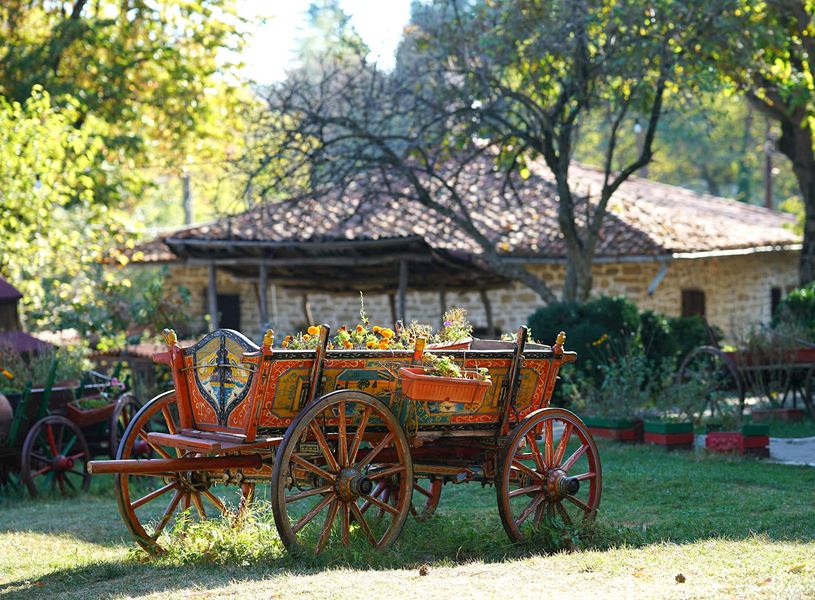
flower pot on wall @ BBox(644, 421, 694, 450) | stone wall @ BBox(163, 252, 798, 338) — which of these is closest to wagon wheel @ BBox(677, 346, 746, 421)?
flower pot on wall @ BBox(644, 421, 694, 450)

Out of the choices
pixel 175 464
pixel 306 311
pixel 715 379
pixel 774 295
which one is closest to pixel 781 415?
pixel 715 379

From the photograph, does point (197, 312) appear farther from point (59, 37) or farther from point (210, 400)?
point (210, 400)

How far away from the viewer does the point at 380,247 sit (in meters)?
18.5

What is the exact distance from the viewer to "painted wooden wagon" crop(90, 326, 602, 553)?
6.34m

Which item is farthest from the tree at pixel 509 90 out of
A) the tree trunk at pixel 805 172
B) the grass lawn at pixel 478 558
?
the grass lawn at pixel 478 558

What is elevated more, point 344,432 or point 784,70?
point 784,70

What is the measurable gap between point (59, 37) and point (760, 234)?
13.7 m

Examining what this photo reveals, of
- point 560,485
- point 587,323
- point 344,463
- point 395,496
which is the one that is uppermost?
point 587,323

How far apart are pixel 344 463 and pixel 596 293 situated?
46.6 ft

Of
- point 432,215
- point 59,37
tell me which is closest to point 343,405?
point 432,215

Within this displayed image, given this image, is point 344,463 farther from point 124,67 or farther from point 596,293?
point 124,67

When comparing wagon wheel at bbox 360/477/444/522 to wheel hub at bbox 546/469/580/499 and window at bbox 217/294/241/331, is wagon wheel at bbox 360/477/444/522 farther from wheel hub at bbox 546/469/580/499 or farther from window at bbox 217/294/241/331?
window at bbox 217/294/241/331

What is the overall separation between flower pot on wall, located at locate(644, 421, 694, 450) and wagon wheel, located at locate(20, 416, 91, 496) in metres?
5.42

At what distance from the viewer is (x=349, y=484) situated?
6.51 meters
